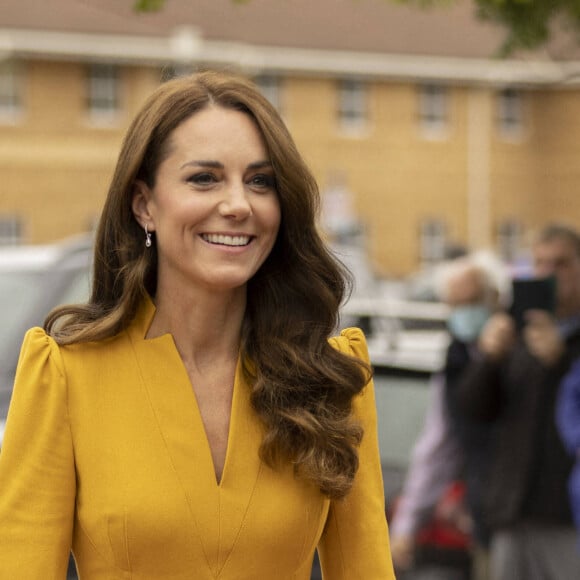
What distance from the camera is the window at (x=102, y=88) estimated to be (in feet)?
106

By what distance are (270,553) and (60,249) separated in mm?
4256

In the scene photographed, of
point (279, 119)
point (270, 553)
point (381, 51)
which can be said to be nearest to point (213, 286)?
point (279, 119)

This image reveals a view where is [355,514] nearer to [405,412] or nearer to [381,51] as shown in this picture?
[405,412]

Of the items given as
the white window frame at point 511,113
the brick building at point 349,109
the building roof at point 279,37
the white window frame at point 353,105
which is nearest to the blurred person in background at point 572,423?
the building roof at point 279,37

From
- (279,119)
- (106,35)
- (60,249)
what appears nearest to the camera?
(279,119)

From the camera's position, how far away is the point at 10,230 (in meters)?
32.0

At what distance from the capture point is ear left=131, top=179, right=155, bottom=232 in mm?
2423

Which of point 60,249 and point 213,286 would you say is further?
point 60,249

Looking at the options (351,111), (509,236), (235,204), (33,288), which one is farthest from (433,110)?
(235,204)

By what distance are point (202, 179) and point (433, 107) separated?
34.2 meters

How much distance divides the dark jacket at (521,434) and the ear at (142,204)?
9.90 ft

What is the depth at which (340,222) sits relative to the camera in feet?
61.3

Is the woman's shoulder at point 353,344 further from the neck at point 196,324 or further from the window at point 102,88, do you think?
the window at point 102,88

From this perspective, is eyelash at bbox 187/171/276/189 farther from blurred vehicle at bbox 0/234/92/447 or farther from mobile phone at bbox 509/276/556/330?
blurred vehicle at bbox 0/234/92/447
